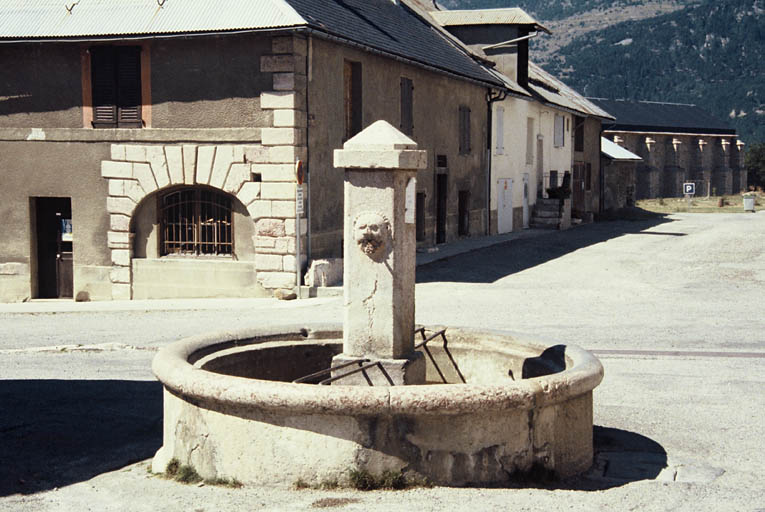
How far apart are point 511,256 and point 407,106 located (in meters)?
4.42

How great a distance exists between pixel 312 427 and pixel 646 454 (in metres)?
2.78

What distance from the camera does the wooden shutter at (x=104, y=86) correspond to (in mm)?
17531

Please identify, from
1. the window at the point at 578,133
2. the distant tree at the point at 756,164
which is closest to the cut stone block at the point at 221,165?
the window at the point at 578,133

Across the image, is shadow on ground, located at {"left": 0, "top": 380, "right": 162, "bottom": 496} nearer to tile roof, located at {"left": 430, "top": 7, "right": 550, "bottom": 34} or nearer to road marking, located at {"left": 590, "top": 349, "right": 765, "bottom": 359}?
road marking, located at {"left": 590, "top": 349, "right": 765, "bottom": 359}

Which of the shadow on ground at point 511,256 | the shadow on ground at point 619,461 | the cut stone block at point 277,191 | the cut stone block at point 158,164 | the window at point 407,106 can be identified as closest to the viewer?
the shadow on ground at point 619,461

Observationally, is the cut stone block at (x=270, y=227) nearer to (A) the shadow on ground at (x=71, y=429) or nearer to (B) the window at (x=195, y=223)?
(B) the window at (x=195, y=223)

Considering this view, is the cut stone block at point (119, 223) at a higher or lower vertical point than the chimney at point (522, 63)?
lower

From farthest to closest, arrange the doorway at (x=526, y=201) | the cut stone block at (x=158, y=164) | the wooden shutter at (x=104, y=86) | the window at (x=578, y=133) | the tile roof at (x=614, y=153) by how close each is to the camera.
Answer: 1. the tile roof at (x=614, y=153)
2. the window at (x=578, y=133)
3. the doorway at (x=526, y=201)
4. the wooden shutter at (x=104, y=86)
5. the cut stone block at (x=158, y=164)

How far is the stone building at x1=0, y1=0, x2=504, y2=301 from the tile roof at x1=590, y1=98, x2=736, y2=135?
6457cm

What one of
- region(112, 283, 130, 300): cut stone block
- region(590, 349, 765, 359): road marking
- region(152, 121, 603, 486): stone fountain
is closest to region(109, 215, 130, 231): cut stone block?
region(112, 283, 130, 300): cut stone block

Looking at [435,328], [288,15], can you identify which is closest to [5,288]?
[288,15]

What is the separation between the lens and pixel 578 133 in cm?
4119

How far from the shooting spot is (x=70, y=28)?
1747 cm

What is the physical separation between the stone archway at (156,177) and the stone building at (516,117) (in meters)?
13.2
